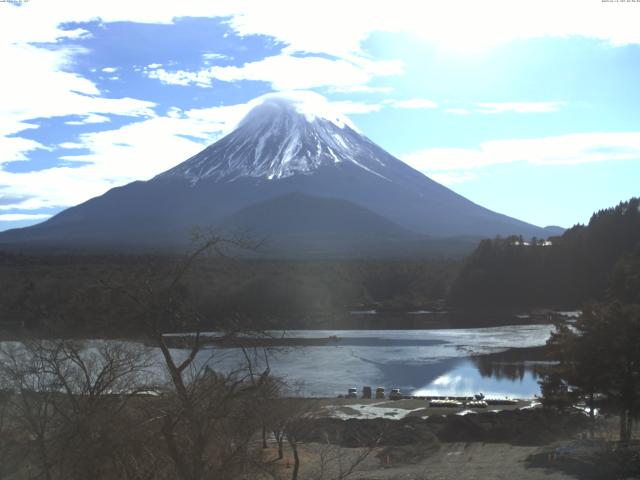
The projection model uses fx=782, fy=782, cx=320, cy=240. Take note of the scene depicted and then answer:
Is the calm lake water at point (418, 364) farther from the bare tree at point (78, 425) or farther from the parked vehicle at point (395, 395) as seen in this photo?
the bare tree at point (78, 425)

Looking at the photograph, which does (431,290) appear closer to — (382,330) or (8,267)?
(382,330)

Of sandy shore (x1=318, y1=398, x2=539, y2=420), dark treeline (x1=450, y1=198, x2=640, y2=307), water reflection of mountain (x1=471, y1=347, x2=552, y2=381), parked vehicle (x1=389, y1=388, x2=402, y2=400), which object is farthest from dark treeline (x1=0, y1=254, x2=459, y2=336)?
water reflection of mountain (x1=471, y1=347, x2=552, y2=381)

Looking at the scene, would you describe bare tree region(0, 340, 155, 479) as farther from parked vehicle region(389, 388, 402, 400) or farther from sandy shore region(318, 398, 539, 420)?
parked vehicle region(389, 388, 402, 400)

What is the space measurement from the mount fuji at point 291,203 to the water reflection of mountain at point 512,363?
251 feet

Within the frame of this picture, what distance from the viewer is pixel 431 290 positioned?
8094 cm

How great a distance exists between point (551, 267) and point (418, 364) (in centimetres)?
4209

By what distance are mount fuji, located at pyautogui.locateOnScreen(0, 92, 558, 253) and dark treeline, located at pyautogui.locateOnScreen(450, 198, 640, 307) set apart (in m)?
40.6

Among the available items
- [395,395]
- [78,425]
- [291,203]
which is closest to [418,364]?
[395,395]

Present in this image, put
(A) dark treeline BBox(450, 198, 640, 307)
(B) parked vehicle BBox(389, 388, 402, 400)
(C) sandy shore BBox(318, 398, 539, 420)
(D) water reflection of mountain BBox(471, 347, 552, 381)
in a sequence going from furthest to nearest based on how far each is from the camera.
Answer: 1. (A) dark treeline BBox(450, 198, 640, 307)
2. (D) water reflection of mountain BBox(471, 347, 552, 381)
3. (B) parked vehicle BBox(389, 388, 402, 400)
4. (C) sandy shore BBox(318, 398, 539, 420)

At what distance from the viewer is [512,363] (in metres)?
37.1

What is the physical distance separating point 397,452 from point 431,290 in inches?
2420

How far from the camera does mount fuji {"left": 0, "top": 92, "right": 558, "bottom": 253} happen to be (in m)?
128

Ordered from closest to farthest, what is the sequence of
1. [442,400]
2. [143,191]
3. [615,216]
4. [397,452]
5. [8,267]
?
[397,452]
[442,400]
[8,267]
[615,216]
[143,191]

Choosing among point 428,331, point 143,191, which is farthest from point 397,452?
point 143,191
